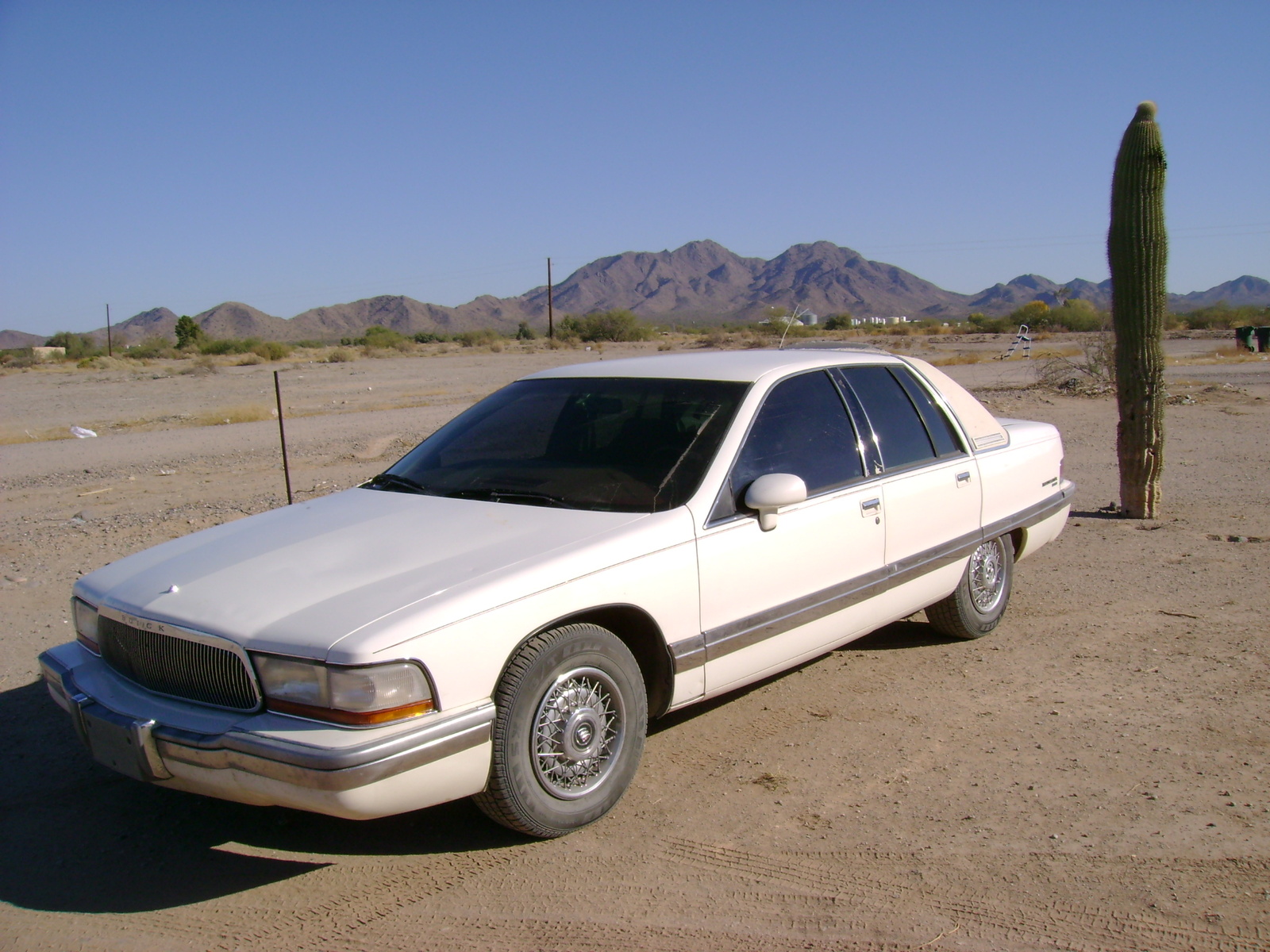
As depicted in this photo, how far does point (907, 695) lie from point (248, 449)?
463 inches

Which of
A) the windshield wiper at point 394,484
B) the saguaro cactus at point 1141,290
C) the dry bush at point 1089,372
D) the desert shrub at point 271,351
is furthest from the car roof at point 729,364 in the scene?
the desert shrub at point 271,351

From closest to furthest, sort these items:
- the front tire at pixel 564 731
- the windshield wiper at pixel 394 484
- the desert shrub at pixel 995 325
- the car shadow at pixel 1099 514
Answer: the front tire at pixel 564 731 → the windshield wiper at pixel 394 484 → the car shadow at pixel 1099 514 → the desert shrub at pixel 995 325

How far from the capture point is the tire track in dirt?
2.89m

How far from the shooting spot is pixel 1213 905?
3076 millimetres

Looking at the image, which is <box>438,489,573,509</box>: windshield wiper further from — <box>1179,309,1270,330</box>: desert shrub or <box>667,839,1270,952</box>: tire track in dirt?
<box>1179,309,1270,330</box>: desert shrub

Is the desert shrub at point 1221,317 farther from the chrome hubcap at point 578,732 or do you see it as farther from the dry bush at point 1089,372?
the chrome hubcap at point 578,732

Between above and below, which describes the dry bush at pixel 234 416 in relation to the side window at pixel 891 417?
below

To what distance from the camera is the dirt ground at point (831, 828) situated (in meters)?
3.03

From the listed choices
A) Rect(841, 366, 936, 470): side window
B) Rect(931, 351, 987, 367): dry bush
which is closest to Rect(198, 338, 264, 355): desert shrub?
Rect(931, 351, 987, 367): dry bush

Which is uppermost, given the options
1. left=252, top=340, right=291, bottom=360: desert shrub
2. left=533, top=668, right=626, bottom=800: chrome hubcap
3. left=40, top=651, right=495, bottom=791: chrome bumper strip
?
left=252, top=340, right=291, bottom=360: desert shrub

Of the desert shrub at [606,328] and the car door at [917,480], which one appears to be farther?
the desert shrub at [606,328]

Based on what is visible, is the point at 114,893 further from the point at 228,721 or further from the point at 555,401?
the point at 555,401

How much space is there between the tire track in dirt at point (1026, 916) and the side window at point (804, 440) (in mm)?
1392

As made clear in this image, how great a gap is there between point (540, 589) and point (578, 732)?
0.56 meters
